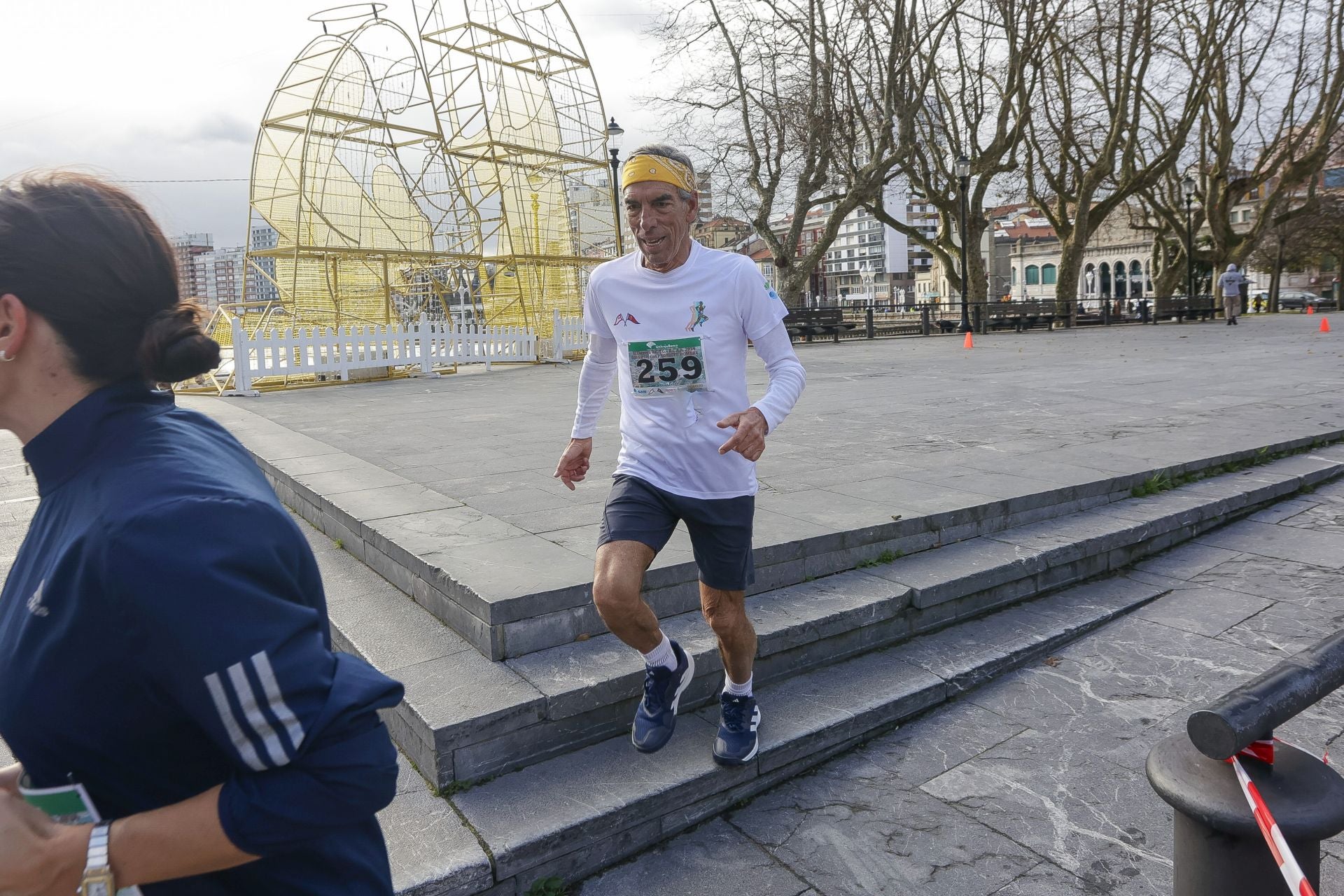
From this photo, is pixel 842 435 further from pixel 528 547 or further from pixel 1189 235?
pixel 1189 235

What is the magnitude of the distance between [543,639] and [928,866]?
1527mm

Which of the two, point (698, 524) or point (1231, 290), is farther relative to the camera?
point (1231, 290)

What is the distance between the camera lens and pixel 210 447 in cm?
117

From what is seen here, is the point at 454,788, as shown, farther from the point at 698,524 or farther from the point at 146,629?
the point at 146,629

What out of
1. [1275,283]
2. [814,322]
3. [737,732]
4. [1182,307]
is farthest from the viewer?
[1275,283]

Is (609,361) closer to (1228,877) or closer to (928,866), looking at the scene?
(928,866)

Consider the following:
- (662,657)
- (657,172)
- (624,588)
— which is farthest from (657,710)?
(657,172)

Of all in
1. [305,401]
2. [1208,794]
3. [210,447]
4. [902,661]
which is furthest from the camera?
[305,401]

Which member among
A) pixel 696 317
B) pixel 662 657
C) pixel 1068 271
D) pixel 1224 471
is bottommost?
pixel 1224 471

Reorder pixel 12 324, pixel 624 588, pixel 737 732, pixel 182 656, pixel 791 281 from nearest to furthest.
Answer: pixel 182 656
pixel 12 324
pixel 624 588
pixel 737 732
pixel 791 281

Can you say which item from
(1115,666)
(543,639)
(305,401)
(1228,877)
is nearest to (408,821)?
(543,639)

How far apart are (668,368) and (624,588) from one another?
695 mm

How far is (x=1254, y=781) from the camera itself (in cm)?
160

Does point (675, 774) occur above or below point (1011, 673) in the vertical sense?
→ above
